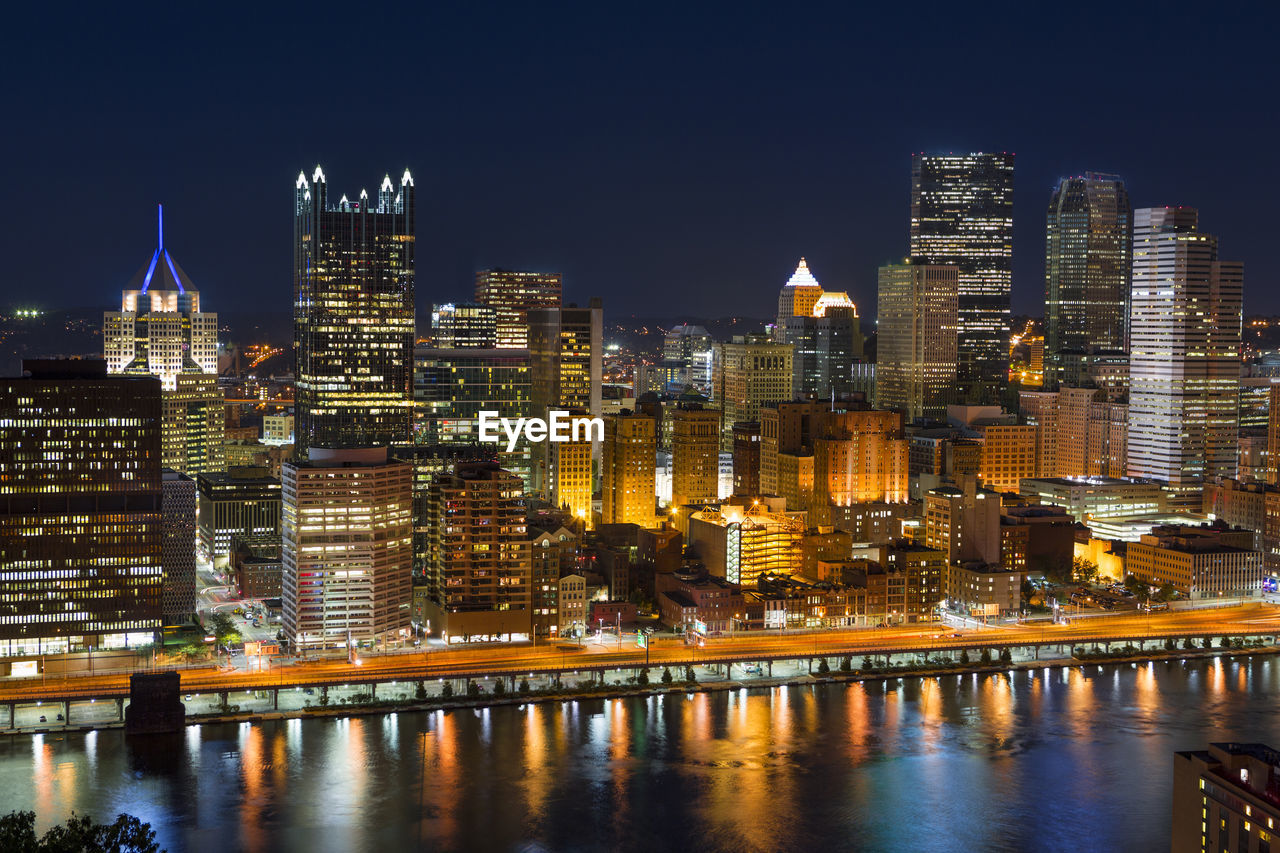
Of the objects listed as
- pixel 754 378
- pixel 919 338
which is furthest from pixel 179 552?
pixel 919 338

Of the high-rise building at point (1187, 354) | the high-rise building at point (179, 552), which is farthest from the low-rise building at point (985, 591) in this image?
the high-rise building at point (179, 552)

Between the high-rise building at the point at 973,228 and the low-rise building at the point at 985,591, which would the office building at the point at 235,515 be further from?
the high-rise building at the point at 973,228

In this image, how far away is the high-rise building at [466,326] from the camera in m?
69.6

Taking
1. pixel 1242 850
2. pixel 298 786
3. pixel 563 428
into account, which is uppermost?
pixel 563 428

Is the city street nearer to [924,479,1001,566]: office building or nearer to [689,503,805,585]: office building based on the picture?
[689,503,805,585]: office building

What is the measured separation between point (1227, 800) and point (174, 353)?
52550 millimetres

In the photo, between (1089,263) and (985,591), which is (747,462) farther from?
(1089,263)

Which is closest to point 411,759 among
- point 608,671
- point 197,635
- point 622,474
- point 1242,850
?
point 608,671

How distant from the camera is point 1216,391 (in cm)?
5597

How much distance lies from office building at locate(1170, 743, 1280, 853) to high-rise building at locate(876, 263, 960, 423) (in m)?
54.8

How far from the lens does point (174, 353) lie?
63125 millimetres

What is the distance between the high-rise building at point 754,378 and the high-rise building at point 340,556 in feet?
111

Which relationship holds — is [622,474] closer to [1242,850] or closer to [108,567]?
[108,567]

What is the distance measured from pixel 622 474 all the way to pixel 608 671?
1483cm
